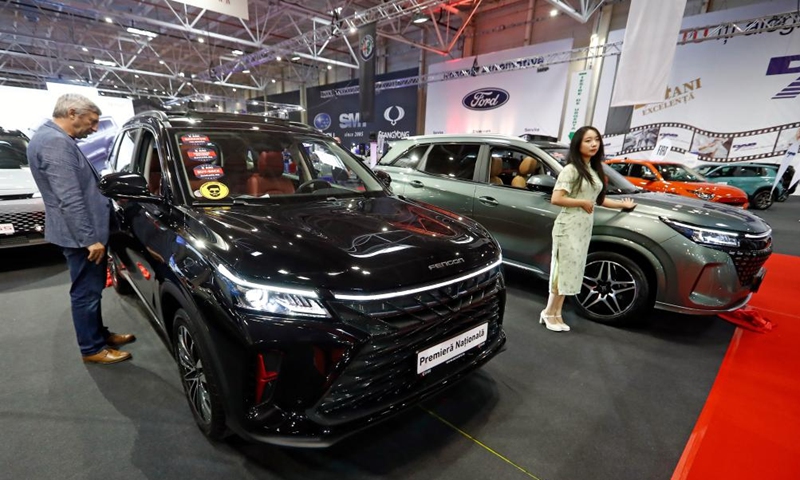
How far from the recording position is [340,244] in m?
1.50

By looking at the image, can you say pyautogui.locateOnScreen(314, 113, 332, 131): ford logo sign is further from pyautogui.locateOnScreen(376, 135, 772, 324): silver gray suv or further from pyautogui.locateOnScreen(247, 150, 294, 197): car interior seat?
pyautogui.locateOnScreen(247, 150, 294, 197): car interior seat

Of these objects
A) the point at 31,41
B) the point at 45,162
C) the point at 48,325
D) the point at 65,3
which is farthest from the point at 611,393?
the point at 31,41

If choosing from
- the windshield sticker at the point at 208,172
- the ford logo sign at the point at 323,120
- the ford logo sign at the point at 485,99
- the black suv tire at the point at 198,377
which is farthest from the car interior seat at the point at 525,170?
the ford logo sign at the point at 323,120

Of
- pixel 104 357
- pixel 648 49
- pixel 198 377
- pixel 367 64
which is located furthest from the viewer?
pixel 367 64

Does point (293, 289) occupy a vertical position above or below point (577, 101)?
below

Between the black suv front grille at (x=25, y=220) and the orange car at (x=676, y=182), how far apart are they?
9.72 meters

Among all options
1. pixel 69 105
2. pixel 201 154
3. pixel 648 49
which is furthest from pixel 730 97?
pixel 69 105

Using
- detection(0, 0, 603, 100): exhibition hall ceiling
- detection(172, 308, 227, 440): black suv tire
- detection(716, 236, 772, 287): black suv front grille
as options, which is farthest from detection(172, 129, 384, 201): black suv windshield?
detection(0, 0, 603, 100): exhibition hall ceiling

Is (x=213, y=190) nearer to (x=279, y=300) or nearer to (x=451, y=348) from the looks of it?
(x=279, y=300)

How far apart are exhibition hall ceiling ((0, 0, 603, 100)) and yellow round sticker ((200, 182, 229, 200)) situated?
22.1ft

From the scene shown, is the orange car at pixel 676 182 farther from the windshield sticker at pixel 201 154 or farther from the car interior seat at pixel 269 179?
the windshield sticker at pixel 201 154

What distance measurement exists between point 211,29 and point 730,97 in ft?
59.4

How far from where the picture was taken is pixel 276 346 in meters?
1.24

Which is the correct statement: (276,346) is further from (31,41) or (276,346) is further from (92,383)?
(31,41)
